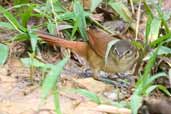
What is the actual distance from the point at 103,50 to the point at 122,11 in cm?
81

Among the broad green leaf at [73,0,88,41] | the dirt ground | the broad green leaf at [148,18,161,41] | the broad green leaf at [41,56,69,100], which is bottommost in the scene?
the dirt ground

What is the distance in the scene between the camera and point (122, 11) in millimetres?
5305

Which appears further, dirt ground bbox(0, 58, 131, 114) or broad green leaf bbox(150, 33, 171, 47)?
broad green leaf bbox(150, 33, 171, 47)

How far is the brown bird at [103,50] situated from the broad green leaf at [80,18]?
0.09 m

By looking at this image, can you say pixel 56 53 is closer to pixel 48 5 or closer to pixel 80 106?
pixel 48 5

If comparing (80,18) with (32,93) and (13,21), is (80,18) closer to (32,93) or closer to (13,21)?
(13,21)

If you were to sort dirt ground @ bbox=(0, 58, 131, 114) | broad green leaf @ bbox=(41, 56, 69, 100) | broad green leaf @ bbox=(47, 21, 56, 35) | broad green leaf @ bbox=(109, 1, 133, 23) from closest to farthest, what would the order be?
broad green leaf @ bbox=(41, 56, 69, 100), dirt ground @ bbox=(0, 58, 131, 114), broad green leaf @ bbox=(47, 21, 56, 35), broad green leaf @ bbox=(109, 1, 133, 23)

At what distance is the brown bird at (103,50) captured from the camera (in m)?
4.46

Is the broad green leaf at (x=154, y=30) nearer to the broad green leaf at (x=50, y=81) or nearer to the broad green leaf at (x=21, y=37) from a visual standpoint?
the broad green leaf at (x=21, y=37)

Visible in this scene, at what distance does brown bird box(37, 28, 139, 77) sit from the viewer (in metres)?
4.46

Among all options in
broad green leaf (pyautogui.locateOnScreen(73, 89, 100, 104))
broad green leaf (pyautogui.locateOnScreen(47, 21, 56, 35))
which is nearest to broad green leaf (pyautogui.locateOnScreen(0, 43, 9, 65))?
broad green leaf (pyautogui.locateOnScreen(47, 21, 56, 35))

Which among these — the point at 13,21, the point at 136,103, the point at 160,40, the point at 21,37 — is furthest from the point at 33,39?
the point at 136,103

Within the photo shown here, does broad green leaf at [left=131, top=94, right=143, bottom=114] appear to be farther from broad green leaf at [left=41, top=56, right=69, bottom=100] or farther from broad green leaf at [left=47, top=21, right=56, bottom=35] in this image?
broad green leaf at [left=47, top=21, right=56, bottom=35]

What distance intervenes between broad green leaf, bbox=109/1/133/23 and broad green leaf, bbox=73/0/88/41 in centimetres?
39
